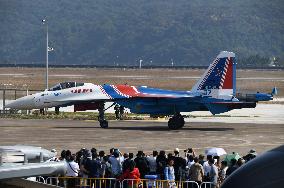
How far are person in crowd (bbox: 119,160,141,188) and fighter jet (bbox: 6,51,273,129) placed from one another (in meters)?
26.2

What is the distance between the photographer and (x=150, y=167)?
69.5 ft

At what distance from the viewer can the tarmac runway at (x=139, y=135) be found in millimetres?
36625

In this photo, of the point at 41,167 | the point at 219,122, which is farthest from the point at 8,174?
the point at 219,122

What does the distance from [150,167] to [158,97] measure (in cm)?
2505

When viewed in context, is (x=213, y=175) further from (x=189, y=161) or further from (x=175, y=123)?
(x=175, y=123)

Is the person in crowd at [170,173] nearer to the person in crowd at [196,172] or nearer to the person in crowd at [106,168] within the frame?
the person in crowd at [196,172]

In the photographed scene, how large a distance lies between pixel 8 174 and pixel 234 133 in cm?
3483

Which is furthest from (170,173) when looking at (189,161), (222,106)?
(222,106)

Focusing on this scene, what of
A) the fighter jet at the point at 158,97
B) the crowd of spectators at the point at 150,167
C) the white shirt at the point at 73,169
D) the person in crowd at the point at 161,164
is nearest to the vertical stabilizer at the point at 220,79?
the fighter jet at the point at 158,97

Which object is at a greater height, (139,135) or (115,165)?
(139,135)

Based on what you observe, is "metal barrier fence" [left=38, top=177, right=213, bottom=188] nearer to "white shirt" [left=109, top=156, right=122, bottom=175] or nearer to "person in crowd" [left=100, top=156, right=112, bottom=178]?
"person in crowd" [left=100, top=156, right=112, bottom=178]

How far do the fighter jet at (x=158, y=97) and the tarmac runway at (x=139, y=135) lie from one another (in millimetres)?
1129

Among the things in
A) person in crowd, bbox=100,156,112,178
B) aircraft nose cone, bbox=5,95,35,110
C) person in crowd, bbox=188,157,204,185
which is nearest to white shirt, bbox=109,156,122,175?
person in crowd, bbox=100,156,112,178

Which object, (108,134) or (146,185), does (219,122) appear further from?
(146,185)
